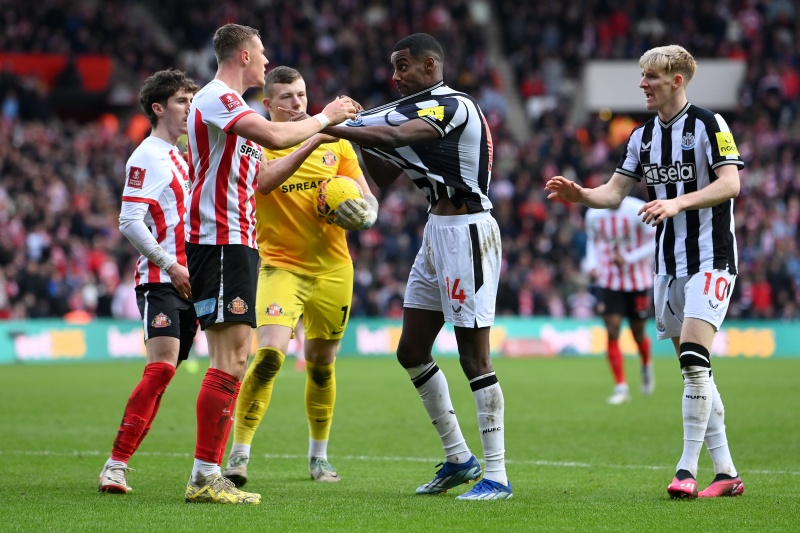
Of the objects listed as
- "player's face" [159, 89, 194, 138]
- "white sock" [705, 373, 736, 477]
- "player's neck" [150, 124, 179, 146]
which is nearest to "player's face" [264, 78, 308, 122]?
"player's face" [159, 89, 194, 138]

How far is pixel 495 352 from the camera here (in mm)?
25484

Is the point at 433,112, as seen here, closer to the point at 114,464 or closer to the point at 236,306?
the point at 236,306

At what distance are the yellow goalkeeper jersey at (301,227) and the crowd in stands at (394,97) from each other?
16235 millimetres

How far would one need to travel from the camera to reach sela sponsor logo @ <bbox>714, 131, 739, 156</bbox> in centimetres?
714

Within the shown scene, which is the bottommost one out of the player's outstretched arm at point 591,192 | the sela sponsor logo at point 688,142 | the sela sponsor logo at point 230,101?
the player's outstretched arm at point 591,192

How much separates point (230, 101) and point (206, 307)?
1208 millimetres

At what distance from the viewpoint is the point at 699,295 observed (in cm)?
716

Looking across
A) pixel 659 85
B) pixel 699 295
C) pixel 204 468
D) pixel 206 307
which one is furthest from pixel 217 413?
pixel 659 85

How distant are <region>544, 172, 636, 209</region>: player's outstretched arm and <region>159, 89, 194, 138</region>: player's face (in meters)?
2.47

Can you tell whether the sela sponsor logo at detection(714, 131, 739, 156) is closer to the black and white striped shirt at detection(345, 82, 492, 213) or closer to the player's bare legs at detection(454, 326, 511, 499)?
the black and white striped shirt at detection(345, 82, 492, 213)

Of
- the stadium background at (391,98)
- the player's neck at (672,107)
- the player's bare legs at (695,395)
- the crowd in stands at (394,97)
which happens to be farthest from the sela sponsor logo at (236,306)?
the crowd in stands at (394,97)

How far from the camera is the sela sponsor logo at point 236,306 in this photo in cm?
682

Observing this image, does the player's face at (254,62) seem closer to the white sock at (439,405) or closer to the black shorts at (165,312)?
the black shorts at (165,312)

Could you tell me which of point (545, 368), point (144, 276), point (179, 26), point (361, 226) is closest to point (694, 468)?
point (361, 226)
